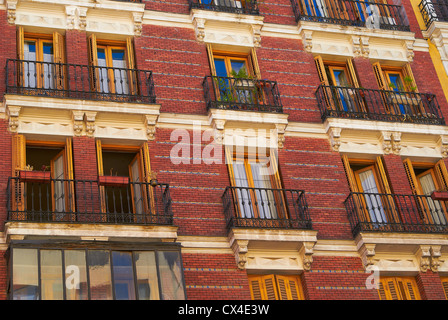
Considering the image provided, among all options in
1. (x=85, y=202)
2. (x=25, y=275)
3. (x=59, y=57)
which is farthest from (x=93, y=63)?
(x=25, y=275)

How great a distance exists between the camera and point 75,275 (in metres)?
14.8

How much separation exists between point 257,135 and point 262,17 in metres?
4.16

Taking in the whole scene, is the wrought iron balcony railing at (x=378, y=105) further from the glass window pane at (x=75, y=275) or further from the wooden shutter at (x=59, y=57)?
the glass window pane at (x=75, y=275)

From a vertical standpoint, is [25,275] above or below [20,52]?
below

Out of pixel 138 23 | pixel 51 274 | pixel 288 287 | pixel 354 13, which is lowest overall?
pixel 288 287

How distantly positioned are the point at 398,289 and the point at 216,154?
565 cm

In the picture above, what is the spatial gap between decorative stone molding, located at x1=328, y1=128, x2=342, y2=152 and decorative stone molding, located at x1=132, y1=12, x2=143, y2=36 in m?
5.96

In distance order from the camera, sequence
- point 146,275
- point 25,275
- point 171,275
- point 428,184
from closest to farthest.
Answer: point 25,275 → point 146,275 → point 171,275 → point 428,184

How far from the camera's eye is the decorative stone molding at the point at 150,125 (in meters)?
18.5

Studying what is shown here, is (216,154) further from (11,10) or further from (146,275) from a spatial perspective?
(11,10)

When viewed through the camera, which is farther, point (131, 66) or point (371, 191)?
point (371, 191)

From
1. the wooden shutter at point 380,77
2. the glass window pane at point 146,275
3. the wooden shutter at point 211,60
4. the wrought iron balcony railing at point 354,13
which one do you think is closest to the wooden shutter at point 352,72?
the wooden shutter at point 380,77

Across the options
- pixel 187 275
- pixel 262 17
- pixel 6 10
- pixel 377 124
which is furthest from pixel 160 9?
pixel 187 275
